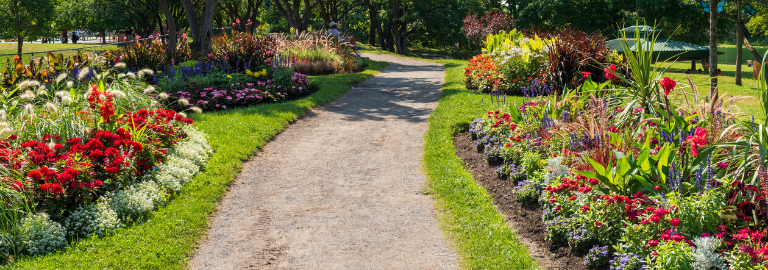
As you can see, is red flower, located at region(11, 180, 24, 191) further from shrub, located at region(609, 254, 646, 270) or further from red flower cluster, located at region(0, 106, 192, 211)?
shrub, located at region(609, 254, 646, 270)

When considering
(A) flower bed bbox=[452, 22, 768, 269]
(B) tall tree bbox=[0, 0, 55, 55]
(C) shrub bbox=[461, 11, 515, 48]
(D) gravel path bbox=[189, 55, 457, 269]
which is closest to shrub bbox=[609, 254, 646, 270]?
(A) flower bed bbox=[452, 22, 768, 269]

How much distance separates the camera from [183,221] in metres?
5.29

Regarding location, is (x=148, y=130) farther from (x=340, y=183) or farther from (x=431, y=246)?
(x=431, y=246)

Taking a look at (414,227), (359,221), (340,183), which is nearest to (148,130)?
(340,183)

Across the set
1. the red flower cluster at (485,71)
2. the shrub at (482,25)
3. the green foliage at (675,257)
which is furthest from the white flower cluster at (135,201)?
the shrub at (482,25)

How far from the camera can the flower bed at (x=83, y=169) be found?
15.5 ft

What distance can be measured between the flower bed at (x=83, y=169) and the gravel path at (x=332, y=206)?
85 centimetres

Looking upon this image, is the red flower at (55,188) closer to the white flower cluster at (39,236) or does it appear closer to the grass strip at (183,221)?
the white flower cluster at (39,236)

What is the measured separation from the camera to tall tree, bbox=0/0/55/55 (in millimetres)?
26016

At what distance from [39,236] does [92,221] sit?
45 cm

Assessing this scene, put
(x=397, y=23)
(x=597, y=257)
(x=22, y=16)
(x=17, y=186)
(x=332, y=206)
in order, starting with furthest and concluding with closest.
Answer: (x=397, y=23) → (x=22, y=16) → (x=332, y=206) → (x=17, y=186) → (x=597, y=257)

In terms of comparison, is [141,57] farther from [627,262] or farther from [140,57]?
[627,262]

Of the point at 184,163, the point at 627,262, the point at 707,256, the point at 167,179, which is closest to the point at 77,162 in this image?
the point at 167,179

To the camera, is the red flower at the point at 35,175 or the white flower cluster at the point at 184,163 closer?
the red flower at the point at 35,175
